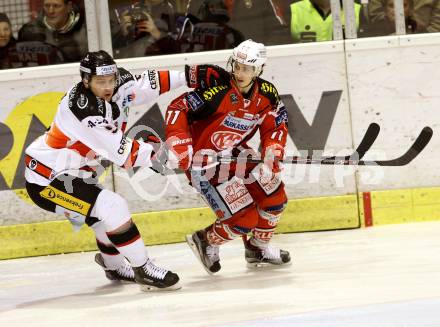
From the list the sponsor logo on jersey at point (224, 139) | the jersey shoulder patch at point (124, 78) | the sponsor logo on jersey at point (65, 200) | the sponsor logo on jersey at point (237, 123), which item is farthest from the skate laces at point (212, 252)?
the jersey shoulder patch at point (124, 78)

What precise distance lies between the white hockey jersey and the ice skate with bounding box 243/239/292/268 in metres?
0.92

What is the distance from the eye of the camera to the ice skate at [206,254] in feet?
17.0

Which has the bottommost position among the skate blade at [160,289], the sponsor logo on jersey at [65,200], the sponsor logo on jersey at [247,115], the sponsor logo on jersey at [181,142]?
the skate blade at [160,289]

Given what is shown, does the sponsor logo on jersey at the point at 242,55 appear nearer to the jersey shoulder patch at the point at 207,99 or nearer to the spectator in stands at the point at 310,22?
the jersey shoulder patch at the point at 207,99

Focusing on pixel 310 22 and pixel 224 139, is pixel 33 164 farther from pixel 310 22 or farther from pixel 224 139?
pixel 310 22

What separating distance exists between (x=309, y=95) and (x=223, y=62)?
57cm

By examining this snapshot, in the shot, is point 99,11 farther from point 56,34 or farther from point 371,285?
point 371,285

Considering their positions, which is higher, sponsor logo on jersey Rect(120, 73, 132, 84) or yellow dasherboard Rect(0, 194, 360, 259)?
sponsor logo on jersey Rect(120, 73, 132, 84)

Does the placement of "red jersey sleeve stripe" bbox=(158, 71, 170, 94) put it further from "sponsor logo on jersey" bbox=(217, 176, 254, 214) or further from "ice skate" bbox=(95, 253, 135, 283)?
"ice skate" bbox=(95, 253, 135, 283)

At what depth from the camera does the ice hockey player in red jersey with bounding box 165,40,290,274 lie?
5082 millimetres

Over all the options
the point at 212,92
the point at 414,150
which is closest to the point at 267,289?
the point at 212,92

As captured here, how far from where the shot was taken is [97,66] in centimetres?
469

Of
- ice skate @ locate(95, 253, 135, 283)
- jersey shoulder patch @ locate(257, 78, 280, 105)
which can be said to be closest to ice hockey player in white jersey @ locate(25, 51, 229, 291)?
ice skate @ locate(95, 253, 135, 283)

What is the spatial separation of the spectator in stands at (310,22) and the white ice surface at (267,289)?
1222 mm
